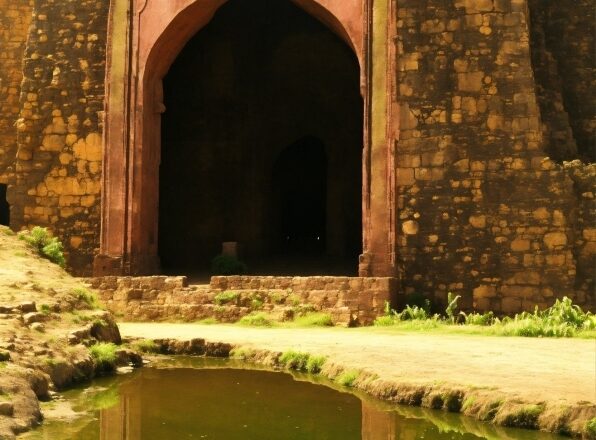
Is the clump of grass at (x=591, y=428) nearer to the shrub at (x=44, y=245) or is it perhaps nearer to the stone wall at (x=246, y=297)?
the stone wall at (x=246, y=297)

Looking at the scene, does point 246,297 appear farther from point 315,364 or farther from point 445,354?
point 445,354

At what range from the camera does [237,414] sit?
591 cm

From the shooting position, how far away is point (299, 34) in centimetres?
1897

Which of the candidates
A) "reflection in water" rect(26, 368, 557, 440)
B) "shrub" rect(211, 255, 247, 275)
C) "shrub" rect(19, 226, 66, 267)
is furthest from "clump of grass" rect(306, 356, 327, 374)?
"shrub" rect(211, 255, 247, 275)

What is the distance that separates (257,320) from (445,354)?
4160 millimetres

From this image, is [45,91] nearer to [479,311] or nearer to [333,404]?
[479,311]

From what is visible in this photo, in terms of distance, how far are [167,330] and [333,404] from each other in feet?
15.1

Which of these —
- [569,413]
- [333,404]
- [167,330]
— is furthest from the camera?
[167,330]

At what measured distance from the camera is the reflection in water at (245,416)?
5297mm

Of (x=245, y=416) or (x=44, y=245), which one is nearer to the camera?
(x=245, y=416)

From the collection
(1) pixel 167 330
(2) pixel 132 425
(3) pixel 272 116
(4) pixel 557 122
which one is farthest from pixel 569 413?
(3) pixel 272 116

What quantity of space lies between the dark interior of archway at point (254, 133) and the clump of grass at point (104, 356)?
856 centimetres

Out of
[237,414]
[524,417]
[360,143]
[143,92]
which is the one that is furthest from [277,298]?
[360,143]

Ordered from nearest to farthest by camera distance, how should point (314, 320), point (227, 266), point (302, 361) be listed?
point (302, 361), point (314, 320), point (227, 266)
